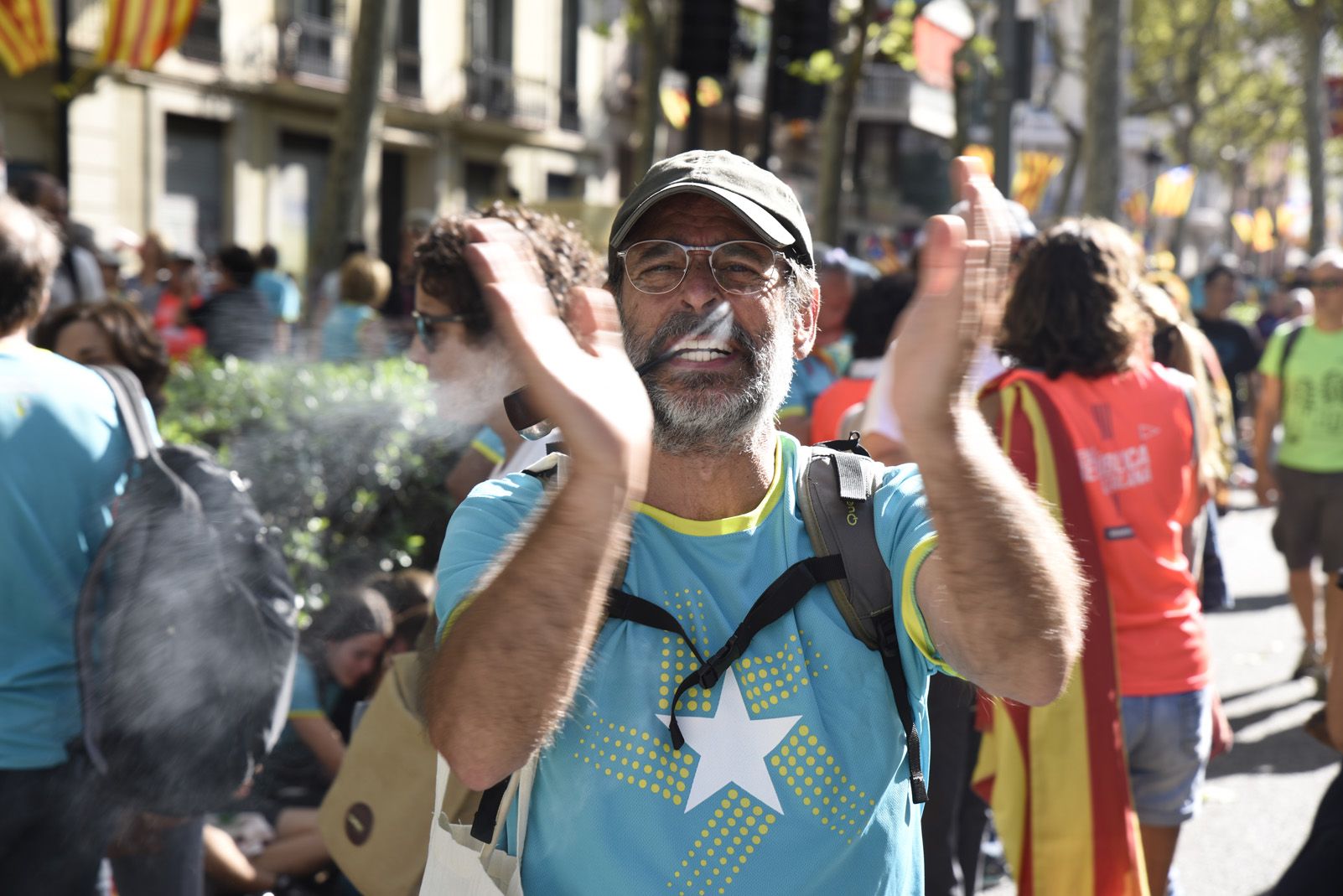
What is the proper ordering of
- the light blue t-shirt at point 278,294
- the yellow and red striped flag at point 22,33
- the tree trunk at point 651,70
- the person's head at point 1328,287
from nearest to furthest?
the person's head at point 1328,287, the light blue t-shirt at point 278,294, the yellow and red striped flag at point 22,33, the tree trunk at point 651,70

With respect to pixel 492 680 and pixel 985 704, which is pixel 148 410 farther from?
pixel 985 704

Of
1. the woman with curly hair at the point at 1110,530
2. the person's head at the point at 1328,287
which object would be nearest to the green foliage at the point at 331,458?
the woman with curly hair at the point at 1110,530

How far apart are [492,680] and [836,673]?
497 millimetres

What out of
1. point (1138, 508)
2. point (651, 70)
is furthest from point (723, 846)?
point (651, 70)

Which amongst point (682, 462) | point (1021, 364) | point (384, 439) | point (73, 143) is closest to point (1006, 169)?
point (384, 439)

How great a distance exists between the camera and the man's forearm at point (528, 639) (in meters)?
1.64

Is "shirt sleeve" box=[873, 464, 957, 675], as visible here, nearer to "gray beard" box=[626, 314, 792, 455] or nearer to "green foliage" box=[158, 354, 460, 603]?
"gray beard" box=[626, 314, 792, 455]

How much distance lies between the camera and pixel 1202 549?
4516mm

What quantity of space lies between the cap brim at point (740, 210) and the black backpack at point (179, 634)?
1.44m

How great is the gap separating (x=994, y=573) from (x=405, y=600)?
3.39 metres

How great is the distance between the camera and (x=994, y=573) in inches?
69.3

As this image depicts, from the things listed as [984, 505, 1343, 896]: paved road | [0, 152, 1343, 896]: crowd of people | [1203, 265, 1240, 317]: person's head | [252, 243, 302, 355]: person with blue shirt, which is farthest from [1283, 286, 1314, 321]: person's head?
[252, 243, 302, 355]: person with blue shirt

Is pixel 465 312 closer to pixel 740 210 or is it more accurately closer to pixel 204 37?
pixel 740 210

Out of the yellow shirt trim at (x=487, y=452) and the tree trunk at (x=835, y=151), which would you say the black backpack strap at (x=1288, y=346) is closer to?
the yellow shirt trim at (x=487, y=452)
